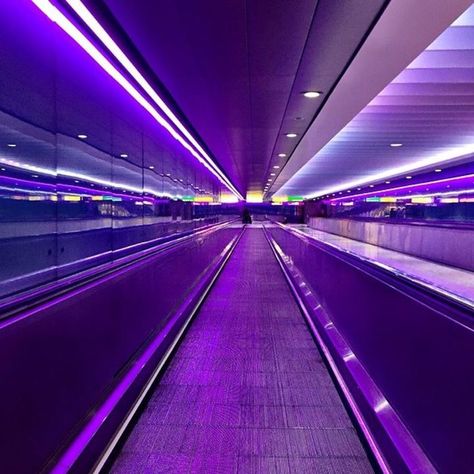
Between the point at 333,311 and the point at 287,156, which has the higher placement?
the point at 287,156

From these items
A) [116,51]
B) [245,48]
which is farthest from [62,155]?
[245,48]

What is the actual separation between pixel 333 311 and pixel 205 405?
246cm

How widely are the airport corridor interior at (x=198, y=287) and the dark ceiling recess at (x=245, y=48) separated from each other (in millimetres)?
29

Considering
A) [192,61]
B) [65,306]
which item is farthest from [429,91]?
[65,306]

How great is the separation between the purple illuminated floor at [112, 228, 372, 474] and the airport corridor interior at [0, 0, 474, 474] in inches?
0.7

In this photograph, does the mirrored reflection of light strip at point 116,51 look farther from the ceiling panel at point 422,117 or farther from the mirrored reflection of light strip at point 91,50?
the ceiling panel at point 422,117

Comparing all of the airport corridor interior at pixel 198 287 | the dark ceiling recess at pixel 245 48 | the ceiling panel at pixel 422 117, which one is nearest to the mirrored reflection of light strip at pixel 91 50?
the airport corridor interior at pixel 198 287

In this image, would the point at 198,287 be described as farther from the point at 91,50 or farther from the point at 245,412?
the point at 245,412

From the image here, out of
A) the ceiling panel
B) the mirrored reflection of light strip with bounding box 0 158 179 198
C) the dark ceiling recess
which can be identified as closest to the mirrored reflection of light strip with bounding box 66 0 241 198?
the dark ceiling recess

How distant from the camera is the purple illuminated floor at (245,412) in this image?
107 inches

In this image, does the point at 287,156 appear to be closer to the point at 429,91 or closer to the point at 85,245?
the point at 429,91

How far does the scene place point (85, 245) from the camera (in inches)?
218

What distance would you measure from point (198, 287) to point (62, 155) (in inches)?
158

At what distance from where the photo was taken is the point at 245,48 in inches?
188
